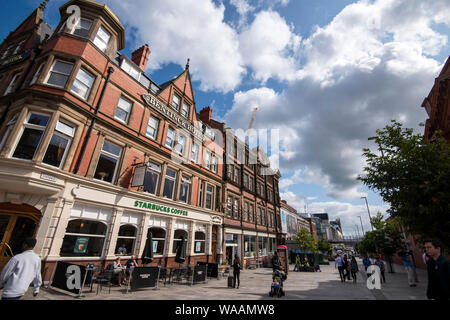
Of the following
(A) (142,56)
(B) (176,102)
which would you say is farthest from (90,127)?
(A) (142,56)

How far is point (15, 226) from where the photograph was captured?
10039 mm

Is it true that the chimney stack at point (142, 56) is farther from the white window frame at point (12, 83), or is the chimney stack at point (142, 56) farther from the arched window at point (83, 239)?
the arched window at point (83, 239)

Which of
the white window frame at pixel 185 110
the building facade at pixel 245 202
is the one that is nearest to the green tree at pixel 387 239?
the building facade at pixel 245 202

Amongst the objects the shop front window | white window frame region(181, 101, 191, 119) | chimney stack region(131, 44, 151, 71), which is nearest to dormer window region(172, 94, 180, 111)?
white window frame region(181, 101, 191, 119)

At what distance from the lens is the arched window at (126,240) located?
12.4m

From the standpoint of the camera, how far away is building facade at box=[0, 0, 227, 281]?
966 centimetres

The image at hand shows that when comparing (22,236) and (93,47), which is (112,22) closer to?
(93,47)

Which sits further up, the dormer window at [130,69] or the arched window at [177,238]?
the dormer window at [130,69]

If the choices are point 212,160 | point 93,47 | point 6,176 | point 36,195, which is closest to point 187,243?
point 212,160

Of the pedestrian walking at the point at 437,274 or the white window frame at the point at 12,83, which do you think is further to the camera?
the white window frame at the point at 12,83

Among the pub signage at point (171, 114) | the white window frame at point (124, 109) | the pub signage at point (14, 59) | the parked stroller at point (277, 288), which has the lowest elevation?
the parked stroller at point (277, 288)

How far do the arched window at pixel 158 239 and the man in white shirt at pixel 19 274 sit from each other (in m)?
10.8

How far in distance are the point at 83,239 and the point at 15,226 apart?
3.11 m
